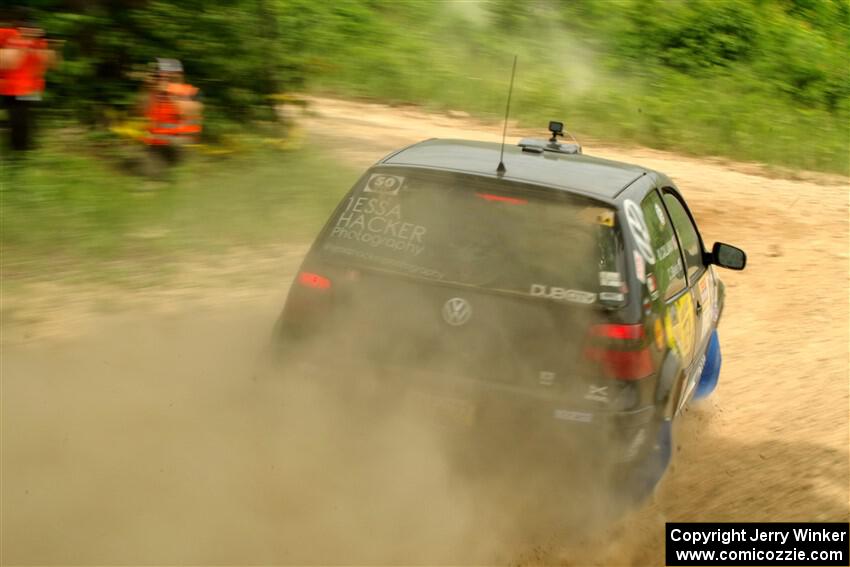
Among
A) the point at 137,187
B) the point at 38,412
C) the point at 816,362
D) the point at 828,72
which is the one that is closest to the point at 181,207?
the point at 137,187

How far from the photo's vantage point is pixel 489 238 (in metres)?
4.70

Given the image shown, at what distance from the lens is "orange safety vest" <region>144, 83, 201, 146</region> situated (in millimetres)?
10797

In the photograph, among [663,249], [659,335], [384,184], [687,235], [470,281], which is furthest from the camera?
[687,235]

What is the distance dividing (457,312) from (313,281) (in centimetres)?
66

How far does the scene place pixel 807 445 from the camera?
6.21 metres

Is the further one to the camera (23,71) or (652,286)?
(23,71)

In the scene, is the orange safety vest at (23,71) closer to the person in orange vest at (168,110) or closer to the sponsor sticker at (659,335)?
the person in orange vest at (168,110)

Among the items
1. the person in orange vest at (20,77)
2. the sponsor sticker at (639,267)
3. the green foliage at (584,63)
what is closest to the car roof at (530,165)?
the sponsor sticker at (639,267)

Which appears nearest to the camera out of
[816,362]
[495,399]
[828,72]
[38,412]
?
[495,399]

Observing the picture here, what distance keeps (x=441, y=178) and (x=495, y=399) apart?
996mm

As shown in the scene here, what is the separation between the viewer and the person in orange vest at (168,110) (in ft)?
35.4

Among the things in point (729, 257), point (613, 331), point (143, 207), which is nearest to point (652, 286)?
point (613, 331)

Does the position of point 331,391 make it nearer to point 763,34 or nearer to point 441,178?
point 441,178

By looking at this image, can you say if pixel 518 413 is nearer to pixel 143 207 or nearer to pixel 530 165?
pixel 530 165
